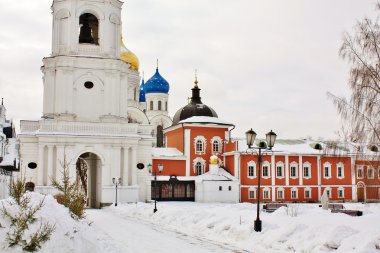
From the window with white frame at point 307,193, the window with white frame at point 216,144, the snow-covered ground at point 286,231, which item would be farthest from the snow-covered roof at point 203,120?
the snow-covered ground at point 286,231

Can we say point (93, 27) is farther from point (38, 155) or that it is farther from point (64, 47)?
point (38, 155)

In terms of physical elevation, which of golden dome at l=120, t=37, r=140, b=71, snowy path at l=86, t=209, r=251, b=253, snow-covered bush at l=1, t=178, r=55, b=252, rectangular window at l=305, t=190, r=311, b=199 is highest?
golden dome at l=120, t=37, r=140, b=71

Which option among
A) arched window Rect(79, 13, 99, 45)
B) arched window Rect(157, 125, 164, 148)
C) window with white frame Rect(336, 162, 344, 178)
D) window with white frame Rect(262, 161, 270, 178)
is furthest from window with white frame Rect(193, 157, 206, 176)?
arched window Rect(157, 125, 164, 148)

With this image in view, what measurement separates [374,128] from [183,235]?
802 cm

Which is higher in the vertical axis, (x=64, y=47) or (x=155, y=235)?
(x=64, y=47)

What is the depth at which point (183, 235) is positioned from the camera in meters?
18.5

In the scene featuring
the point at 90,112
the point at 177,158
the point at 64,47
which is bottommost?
the point at 177,158

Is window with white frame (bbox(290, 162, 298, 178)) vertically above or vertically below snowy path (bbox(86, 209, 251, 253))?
above

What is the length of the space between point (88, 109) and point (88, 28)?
6430 mm

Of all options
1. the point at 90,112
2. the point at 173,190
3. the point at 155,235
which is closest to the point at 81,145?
the point at 90,112

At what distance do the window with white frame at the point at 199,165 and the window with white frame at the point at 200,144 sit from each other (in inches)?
27.2

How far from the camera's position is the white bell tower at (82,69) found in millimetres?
37781

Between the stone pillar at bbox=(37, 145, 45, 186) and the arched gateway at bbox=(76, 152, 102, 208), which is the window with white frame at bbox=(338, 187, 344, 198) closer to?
the arched gateway at bbox=(76, 152, 102, 208)

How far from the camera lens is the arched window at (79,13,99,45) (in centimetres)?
3934
